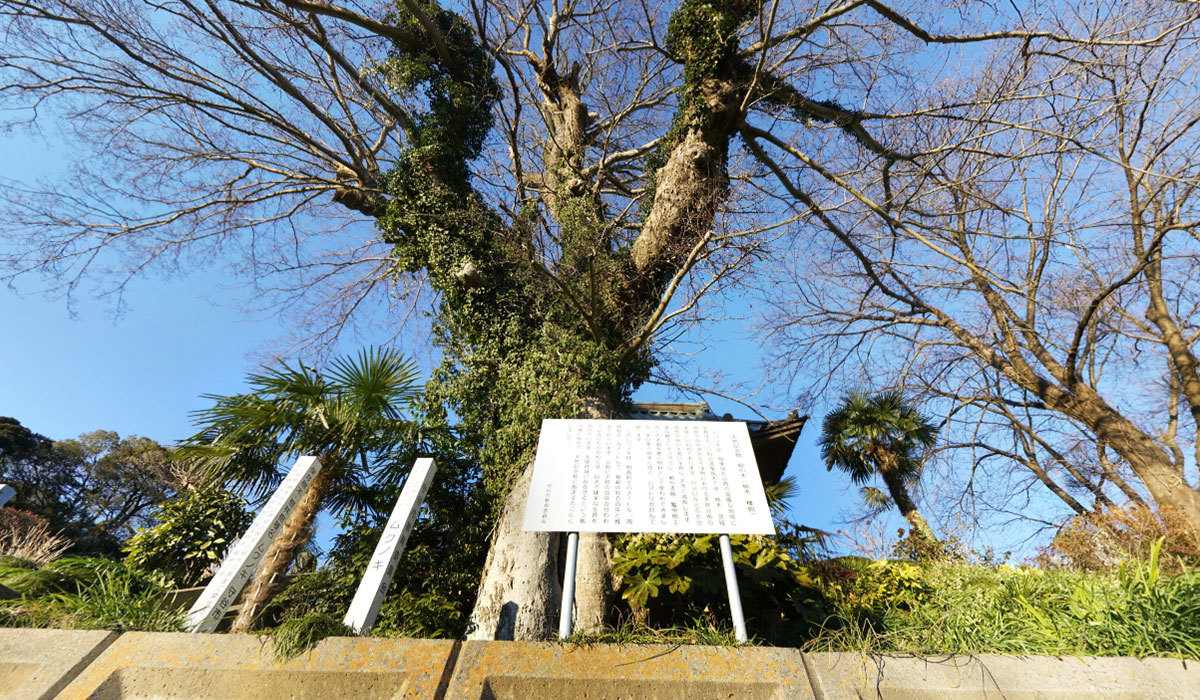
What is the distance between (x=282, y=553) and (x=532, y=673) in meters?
2.71

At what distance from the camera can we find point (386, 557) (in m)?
2.94

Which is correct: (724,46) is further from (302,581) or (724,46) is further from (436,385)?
(302,581)

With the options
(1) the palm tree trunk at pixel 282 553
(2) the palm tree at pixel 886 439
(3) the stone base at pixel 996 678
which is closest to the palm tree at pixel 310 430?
(1) the palm tree trunk at pixel 282 553

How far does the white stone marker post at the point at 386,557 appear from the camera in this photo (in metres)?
2.67

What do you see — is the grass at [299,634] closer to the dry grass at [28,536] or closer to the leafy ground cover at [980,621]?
the leafy ground cover at [980,621]

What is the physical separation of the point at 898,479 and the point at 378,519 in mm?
11102

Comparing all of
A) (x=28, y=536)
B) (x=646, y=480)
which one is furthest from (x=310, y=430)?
(x=28, y=536)

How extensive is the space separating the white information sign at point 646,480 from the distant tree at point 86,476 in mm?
23556

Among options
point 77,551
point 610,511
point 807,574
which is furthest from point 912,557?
point 77,551

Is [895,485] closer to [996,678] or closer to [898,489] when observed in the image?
[898,489]

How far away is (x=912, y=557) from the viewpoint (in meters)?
6.52

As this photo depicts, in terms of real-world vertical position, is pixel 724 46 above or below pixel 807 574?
above

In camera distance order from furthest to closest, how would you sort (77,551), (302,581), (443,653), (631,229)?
(77,551), (631,229), (302,581), (443,653)

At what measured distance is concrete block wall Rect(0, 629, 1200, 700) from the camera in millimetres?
2045
